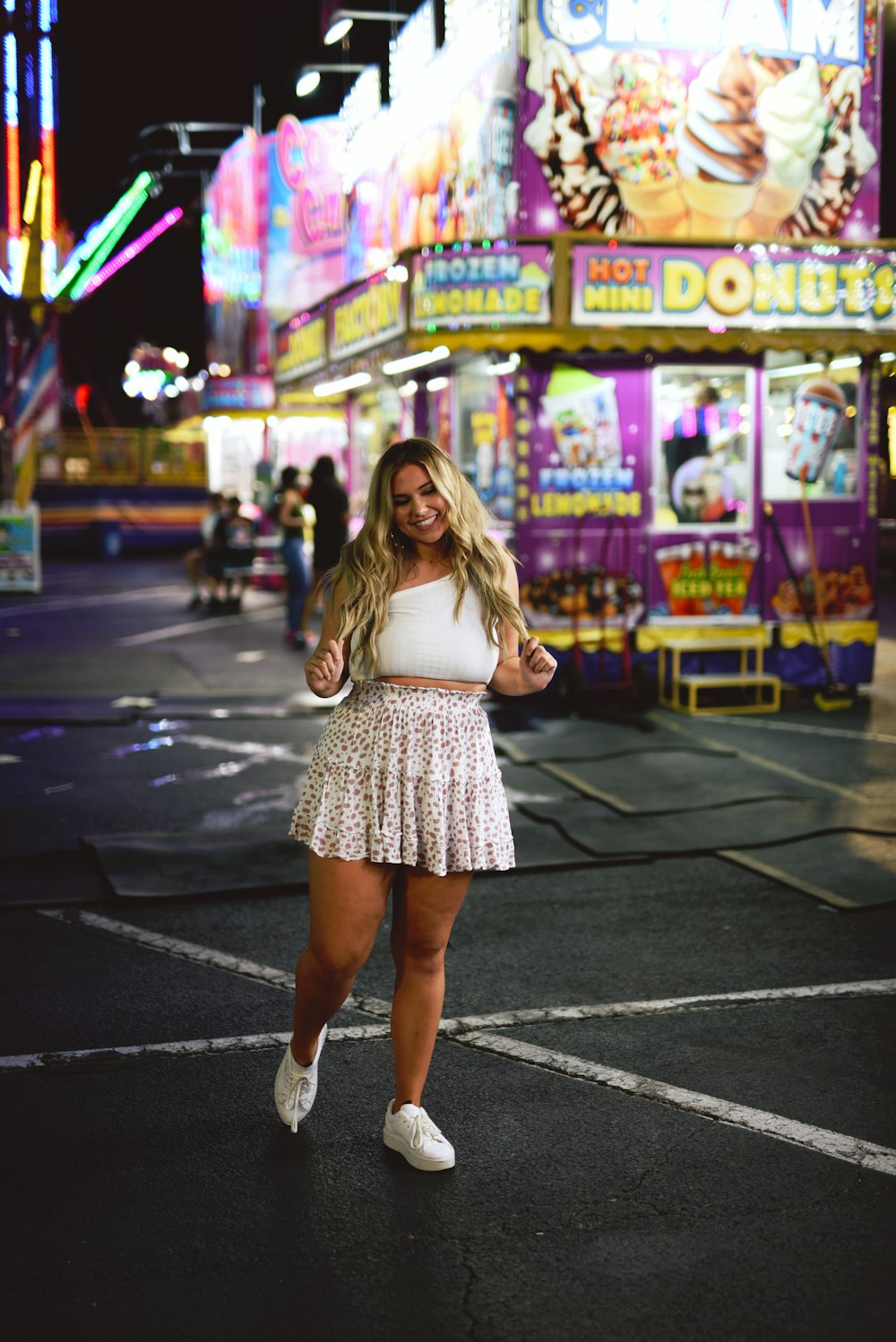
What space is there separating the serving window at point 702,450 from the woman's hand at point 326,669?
26.8ft

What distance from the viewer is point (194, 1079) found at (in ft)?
13.7

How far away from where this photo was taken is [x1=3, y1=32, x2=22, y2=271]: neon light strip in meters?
21.2

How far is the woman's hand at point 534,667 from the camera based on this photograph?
368cm

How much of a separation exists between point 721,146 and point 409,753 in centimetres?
916

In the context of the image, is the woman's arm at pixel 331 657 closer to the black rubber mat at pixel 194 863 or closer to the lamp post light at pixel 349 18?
the black rubber mat at pixel 194 863

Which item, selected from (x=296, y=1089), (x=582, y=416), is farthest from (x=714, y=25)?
(x=296, y=1089)

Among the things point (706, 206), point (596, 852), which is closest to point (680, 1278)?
point (596, 852)

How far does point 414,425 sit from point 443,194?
2500 millimetres

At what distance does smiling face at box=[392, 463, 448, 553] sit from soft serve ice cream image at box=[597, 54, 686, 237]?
8118mm

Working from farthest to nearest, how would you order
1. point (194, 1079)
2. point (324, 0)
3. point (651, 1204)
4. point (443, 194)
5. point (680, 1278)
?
point (324, 0), point (443, 194), point (194, 1079), point (651, 1204), point (680, 1278)

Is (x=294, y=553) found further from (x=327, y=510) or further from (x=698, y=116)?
(x=698, y=116)

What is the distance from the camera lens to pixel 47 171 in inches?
871

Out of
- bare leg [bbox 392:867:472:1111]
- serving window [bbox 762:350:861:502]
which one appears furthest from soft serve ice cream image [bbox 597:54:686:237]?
bare leg [bbox 392:867:472:1111]

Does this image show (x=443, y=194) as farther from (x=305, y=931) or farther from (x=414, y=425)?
(x=305, y=931)
